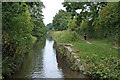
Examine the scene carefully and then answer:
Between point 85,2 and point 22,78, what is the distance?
19.8 feet

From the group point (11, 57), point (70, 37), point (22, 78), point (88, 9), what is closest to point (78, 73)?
point (22, 78)

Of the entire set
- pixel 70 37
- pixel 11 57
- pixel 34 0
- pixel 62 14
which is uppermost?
pixel 62 14

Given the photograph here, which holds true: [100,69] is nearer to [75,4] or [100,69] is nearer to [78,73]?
[78,73]

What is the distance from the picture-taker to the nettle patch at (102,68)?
830 centimetres

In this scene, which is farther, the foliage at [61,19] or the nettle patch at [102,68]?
the foliage at [61,19]

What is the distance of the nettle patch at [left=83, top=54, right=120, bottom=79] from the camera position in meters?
8.30

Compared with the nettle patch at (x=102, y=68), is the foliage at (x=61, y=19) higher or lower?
higher

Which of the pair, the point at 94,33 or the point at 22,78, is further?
the point at 94,33

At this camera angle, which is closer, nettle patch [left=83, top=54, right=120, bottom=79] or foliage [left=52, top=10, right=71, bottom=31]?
nettle patch [left=83, top=54, right=120, bottom=79]

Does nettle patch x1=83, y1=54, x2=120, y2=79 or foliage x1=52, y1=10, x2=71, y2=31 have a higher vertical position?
foliage x1=52, y1=10, x2=71, y2=31

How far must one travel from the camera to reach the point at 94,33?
1016 inches

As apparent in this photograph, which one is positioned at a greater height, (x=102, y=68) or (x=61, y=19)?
(x=61, y=19)

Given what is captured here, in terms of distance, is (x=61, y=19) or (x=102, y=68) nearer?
(x=102, y=68)

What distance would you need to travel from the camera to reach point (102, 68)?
893 cm
